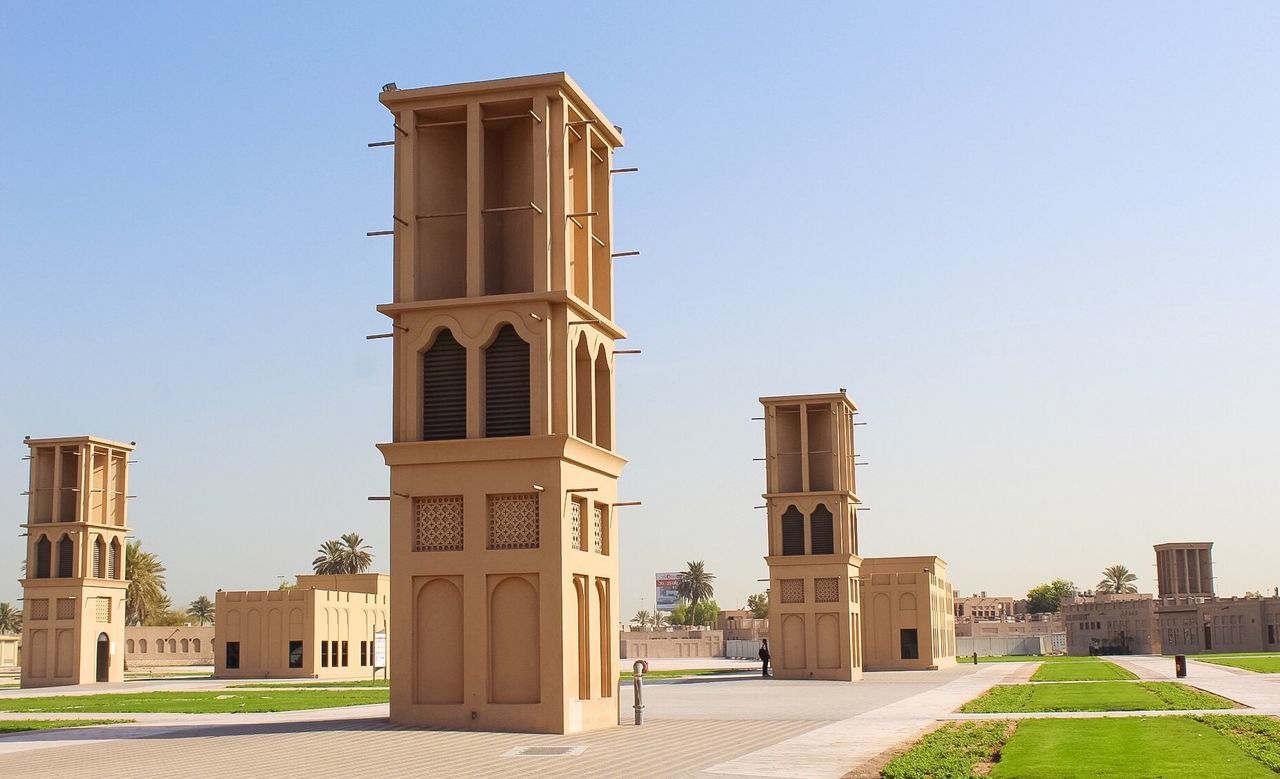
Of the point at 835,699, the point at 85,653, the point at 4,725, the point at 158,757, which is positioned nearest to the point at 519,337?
the point at 158,757

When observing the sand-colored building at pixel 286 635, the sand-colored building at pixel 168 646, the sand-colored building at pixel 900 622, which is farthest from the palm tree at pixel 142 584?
the sand-colored building at pixel 900 622

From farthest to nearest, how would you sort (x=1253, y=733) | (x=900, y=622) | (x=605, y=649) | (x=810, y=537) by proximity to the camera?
1. (x=900, y=622)
2. (x=810, y=537)
3. (x=605, y=649)
4. (x=1253, y=733)

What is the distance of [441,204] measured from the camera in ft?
91.1

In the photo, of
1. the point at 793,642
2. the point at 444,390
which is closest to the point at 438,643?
the point at 444,390

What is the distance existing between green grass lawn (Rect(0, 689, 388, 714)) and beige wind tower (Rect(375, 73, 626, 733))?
1000 cm

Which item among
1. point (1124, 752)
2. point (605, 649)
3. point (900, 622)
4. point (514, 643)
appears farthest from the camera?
point (900, 622)

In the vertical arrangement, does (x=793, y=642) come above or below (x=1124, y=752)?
below

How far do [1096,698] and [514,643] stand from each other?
16.2m

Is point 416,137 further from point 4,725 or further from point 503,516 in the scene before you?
point 4,725

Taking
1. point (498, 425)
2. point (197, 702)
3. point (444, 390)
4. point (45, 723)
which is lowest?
point (197, 702)

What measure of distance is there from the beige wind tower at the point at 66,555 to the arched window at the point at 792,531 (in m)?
30.7

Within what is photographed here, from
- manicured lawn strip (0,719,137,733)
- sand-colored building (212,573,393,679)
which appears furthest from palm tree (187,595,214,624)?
manicured lawn strip (0,719,137,733)

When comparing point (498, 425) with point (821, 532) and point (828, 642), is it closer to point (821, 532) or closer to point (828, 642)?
point (828, 642)

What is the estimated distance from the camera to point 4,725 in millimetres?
29000
